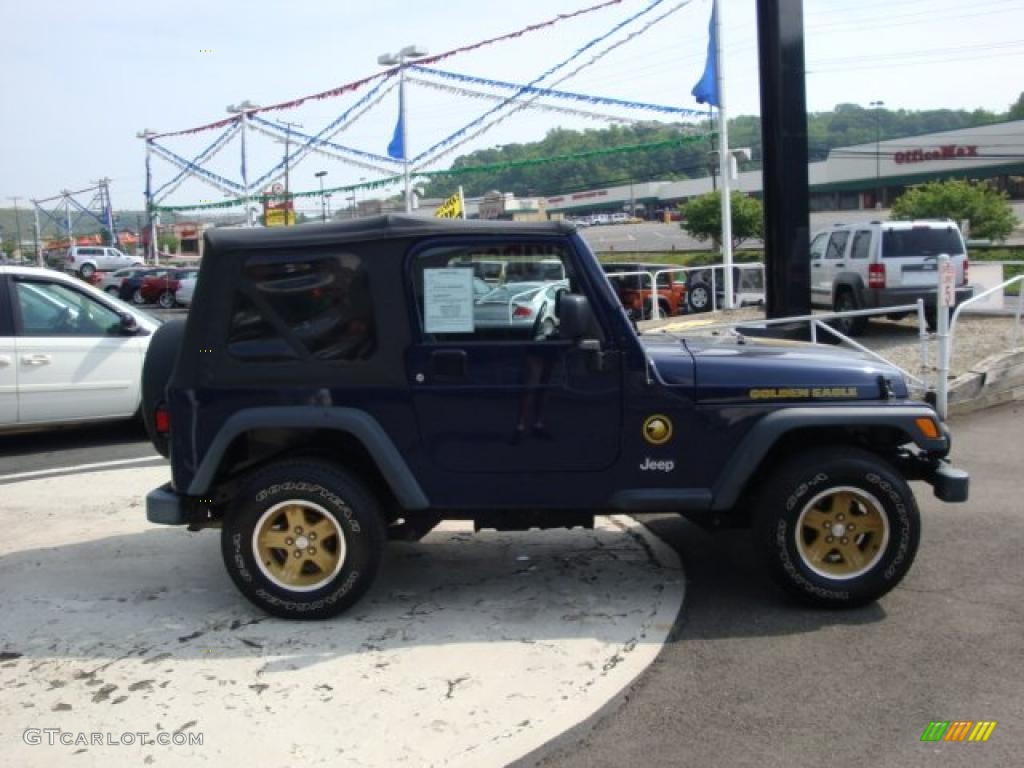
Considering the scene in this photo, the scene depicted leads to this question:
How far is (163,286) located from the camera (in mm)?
36469

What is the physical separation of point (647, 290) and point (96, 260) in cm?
4653

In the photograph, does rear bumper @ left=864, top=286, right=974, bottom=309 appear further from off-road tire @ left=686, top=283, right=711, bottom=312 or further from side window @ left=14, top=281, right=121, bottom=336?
side window @ left=14, top=281, right=121, bottom=336

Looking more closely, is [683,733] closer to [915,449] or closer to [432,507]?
[432,507]

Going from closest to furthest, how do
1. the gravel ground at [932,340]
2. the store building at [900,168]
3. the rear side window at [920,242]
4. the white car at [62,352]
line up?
the white car at [62,352] → the gravel ground at [932,340] → the rear side window at [920,242] → the store building at [900,168]

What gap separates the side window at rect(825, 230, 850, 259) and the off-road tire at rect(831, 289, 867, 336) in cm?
76

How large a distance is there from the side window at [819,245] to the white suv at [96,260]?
44059 mm

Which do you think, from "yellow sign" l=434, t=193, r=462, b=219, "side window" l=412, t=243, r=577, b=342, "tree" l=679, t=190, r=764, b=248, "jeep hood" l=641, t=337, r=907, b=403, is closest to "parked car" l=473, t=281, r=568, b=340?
"side window" l=412, t=243, r=577, b=342

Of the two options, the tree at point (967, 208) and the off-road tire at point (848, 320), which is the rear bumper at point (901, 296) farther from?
the tree at point (967, 208)

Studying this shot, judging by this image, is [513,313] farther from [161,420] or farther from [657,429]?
[161,420]

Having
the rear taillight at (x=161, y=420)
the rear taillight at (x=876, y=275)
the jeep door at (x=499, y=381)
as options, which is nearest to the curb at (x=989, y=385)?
the rear taillight at (x=876, y=275)

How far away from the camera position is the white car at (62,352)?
8.96m

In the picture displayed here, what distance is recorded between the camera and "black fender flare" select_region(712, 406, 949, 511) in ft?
15.3

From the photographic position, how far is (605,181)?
51344mm

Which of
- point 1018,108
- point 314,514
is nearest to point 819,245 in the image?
point 314,514
